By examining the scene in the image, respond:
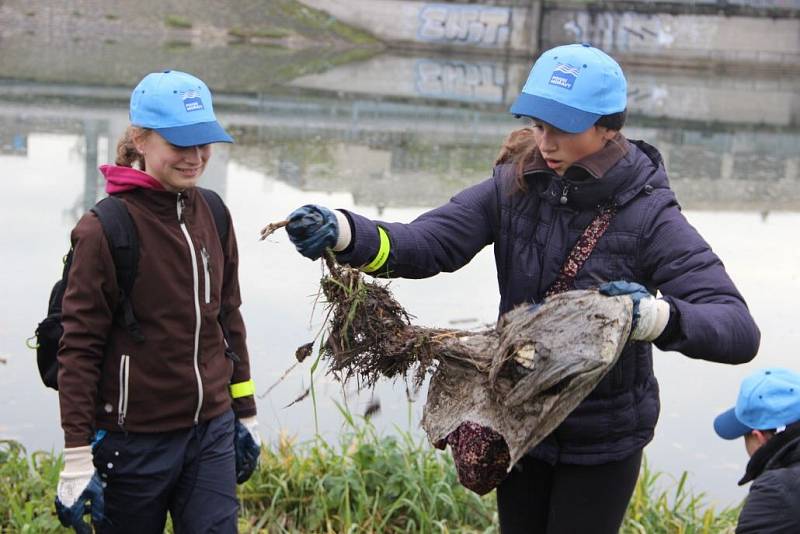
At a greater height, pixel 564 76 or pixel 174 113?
pixel 564 76

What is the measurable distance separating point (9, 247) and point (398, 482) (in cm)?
469

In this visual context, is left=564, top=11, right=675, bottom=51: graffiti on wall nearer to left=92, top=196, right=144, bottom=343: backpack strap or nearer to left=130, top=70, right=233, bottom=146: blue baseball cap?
left=130, top=70, right=233, bottom=146: blue baseball cap

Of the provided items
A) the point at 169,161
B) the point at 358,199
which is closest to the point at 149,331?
the point at 169,161

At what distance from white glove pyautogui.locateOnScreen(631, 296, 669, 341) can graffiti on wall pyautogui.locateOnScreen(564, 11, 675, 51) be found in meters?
38.4

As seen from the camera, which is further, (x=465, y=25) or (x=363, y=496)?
(x=465, y=25)

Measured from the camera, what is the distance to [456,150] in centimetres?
1486

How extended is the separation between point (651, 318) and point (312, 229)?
3.02ft

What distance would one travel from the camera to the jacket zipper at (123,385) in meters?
3.30

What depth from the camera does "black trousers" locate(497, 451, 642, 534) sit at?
10.6 ft

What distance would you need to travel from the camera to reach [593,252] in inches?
122

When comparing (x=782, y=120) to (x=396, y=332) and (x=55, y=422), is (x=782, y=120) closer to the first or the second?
(x=55, y=422)

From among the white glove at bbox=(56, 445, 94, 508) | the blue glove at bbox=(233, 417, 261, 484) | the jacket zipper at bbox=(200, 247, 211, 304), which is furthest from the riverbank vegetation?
the jacket zipper at bbox=(200, 247, 211, 304)

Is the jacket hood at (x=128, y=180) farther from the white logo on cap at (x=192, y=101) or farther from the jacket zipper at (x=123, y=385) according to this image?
the jacket zipper at (x=123, y=385)

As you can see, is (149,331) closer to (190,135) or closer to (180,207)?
(180,207)
